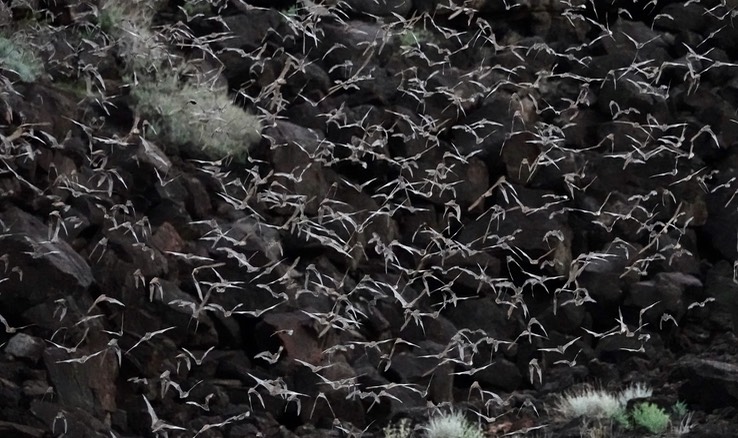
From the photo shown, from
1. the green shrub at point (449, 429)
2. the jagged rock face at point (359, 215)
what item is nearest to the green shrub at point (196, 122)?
the jagged rock face at point (359, 215)

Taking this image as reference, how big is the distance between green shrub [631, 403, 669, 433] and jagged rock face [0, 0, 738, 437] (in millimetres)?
187

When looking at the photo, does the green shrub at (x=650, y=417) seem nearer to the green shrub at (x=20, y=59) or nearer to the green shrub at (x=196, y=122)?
the green shrub at (x=196, y=122)

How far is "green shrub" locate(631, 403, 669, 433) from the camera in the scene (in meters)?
10.5

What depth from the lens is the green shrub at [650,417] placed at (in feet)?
34.6

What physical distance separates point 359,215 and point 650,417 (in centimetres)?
466

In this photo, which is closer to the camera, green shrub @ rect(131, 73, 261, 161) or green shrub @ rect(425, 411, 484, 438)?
green shrub @ rect(425, 411, 484, 438)

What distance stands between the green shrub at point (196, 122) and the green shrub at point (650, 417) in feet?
18.7

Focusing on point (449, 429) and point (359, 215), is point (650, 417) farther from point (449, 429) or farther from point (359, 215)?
point (359, 215)

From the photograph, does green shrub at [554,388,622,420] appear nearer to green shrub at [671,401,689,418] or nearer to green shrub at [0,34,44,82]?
green shrub at [671,401,689,418]

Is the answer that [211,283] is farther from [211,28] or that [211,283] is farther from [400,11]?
[400,11]

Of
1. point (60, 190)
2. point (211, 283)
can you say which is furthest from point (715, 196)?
point (60, 190)

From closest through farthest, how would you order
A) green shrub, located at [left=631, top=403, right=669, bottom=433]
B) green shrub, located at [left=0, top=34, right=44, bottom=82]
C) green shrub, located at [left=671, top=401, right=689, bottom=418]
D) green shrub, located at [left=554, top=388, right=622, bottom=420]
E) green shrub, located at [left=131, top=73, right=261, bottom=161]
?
green shrub, located at [left=631, top=403, right=669, bottom=433] < green shrub, located at [left=671, top=401, right=689, bottom=418] < green shrub, located at [left=554, top=388, right=622, bottom=420] < green shrub, located at [left=0, top=34, right=44, bottom=82] < green shrub, located at [left=131, top=73, right=261, bottom=161]

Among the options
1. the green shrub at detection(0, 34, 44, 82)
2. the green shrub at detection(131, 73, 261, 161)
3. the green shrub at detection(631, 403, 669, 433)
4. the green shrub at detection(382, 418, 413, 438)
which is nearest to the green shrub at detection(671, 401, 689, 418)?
the green shrub at detection(631, 403, 669, 433)

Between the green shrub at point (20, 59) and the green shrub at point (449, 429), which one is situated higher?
the green shrub at point (20, 59)
